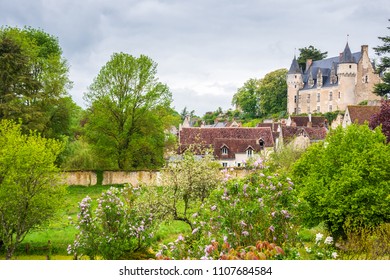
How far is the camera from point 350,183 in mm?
19906

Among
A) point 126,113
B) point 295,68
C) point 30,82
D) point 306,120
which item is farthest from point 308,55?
Result: point 30,82

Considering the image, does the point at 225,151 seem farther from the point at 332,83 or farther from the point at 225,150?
the point at 332,83

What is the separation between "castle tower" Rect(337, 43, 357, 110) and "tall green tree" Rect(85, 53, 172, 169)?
4337 cm

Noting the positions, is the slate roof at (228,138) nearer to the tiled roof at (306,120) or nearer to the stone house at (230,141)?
the stone house at (230,141)

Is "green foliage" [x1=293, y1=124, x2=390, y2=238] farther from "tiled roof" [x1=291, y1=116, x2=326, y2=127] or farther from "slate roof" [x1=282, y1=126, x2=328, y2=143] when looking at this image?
"tiled roof" [x1=291, y1=116, x2=326, y2=127]

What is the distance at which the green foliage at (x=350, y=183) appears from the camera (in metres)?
19.9

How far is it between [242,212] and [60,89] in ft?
90.2

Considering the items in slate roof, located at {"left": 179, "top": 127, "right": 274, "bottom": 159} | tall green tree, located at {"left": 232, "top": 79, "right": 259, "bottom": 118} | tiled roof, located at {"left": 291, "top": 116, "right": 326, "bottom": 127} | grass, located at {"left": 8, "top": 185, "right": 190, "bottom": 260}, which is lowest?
grass, located at {"left": 8, "top": 185, "right": 190, "bottom": 260}

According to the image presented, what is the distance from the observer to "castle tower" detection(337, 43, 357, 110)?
76250 millimetres

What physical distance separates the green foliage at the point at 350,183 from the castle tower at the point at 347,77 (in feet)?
186

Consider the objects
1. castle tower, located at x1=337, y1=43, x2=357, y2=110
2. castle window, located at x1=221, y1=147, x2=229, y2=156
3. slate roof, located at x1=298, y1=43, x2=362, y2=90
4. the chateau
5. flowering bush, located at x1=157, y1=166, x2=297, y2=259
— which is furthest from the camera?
slate roof, located at x1=298, y1=43, x2=362, y2=90

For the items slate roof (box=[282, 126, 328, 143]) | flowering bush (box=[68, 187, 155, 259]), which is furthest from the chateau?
flowering bush (box=[68, 187, 155, 259])

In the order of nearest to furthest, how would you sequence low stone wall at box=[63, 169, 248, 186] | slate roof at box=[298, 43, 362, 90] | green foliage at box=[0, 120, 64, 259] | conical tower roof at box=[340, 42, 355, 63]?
green foliage at box=[0, 120, 64, 259]
low stone wall at box=[63, 169, 248, 186]
conical tower roof at box=[340, 42, 355, 63]
slate roof at box=[298, 43, 362, 90]
